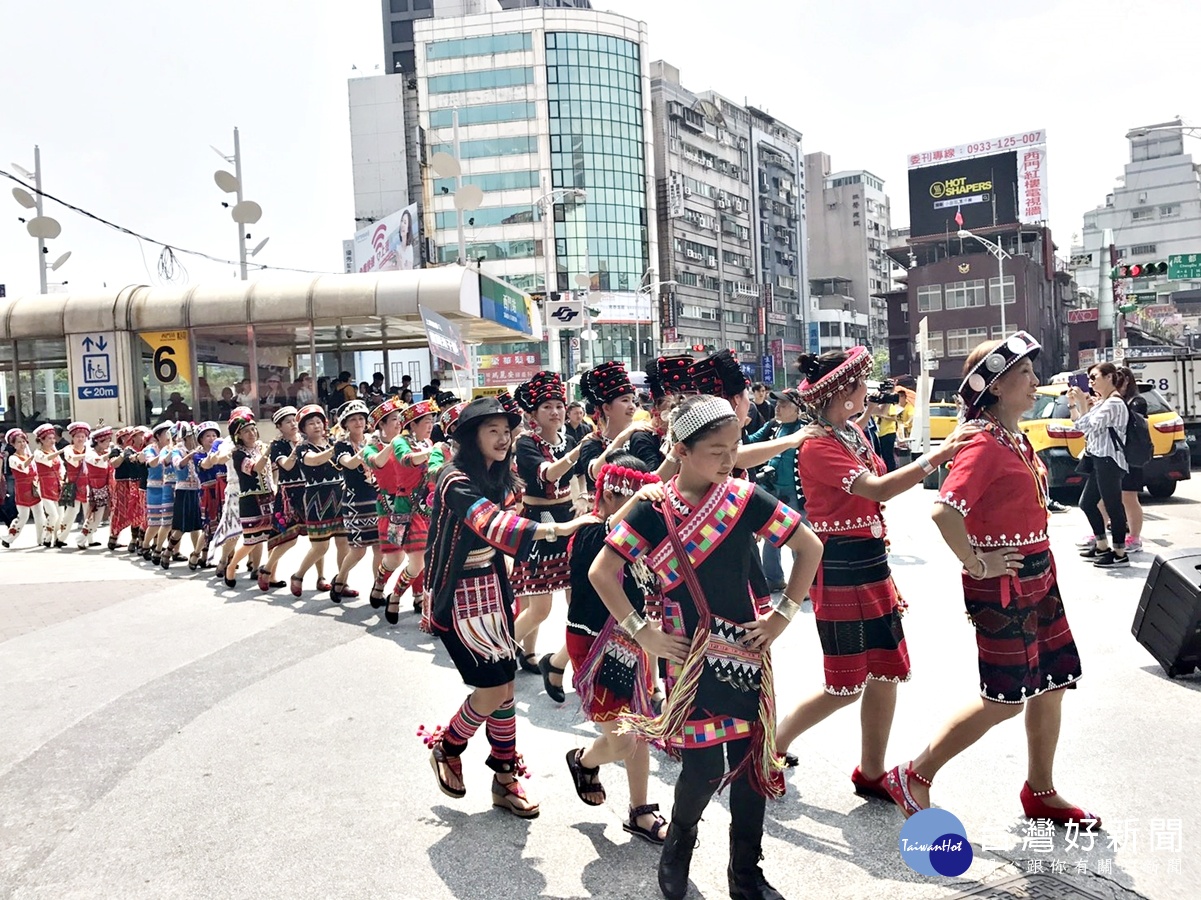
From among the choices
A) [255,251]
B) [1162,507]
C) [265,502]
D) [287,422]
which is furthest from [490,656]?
[255,251]

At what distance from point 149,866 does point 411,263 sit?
152 ft

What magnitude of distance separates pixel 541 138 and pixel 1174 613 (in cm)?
6681

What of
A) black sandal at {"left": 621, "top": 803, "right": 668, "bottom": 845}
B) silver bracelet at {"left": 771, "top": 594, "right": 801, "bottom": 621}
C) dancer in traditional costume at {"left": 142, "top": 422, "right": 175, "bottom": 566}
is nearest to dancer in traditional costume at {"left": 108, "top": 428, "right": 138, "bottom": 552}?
dancer in traditional costume at {"left": 142, "top": 422, "right": 175, "bottom": 566}

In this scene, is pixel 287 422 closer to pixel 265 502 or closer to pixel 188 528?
pixel 265 502

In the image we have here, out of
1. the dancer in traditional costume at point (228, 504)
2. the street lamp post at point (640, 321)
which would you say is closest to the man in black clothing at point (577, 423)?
the dancer in traditional costume at point (228, 504)

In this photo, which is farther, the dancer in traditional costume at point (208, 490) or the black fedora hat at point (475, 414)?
the dancer in traditional costume at point (208, 490)

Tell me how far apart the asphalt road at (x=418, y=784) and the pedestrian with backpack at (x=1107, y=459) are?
1.21 meters

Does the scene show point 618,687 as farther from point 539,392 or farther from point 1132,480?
point 1132,480

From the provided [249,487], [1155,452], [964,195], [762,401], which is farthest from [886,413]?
[964,195]

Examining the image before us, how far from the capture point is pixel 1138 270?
30078mm

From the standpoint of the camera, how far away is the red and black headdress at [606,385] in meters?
5.54

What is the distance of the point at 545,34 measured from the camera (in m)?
67.6

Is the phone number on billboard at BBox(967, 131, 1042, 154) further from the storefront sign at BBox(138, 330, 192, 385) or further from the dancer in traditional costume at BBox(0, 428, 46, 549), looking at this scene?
the dancer in traditional costume at BBox(0, 428, 46, 549)

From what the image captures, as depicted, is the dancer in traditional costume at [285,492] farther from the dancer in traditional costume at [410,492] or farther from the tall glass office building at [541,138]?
the tall glass office building at [541,138]
